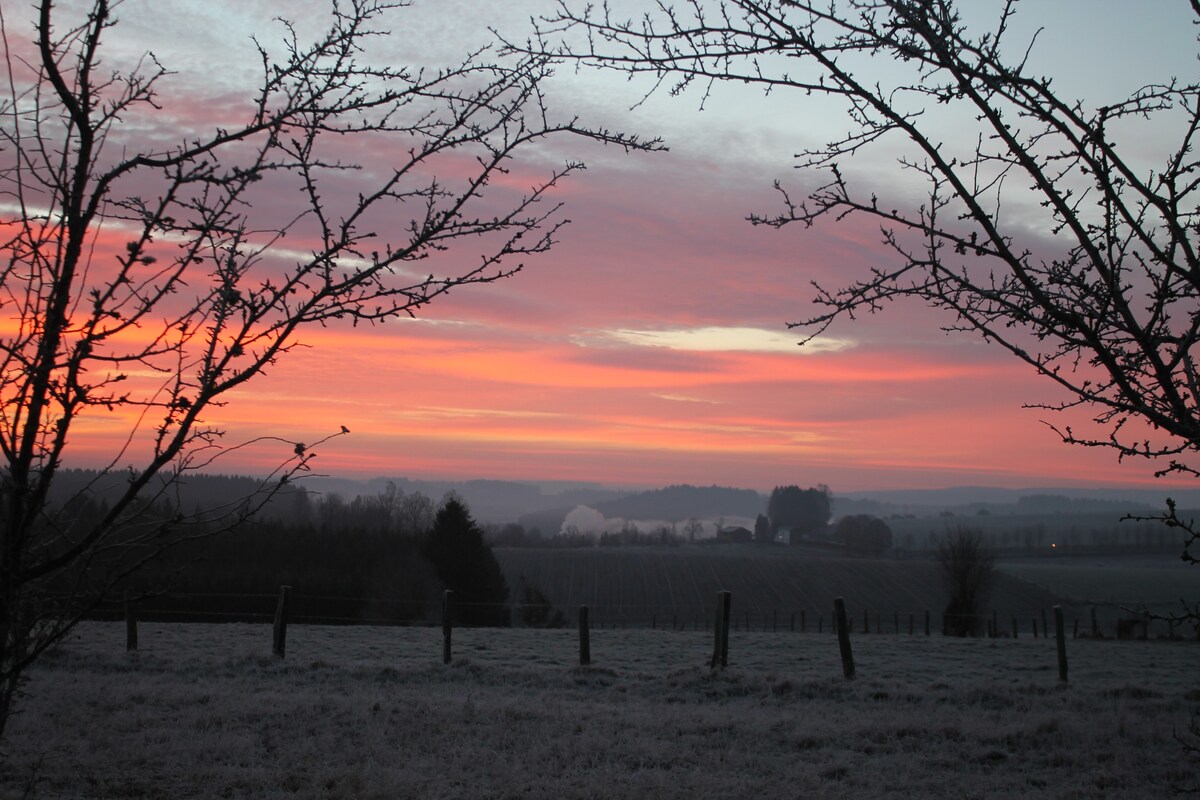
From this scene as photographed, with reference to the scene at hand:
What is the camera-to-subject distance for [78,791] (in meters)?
5.92

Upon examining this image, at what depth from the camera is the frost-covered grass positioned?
6469 mm

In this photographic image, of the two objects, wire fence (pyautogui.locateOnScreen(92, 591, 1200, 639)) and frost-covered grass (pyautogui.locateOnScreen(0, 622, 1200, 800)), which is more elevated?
frost-covered grass (pyautogui.locateOnScreen(0, 622, 1200, 800))

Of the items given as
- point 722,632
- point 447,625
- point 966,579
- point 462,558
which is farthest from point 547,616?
point 722,632

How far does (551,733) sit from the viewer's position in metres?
8.24

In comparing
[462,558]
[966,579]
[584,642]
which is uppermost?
[584,642]

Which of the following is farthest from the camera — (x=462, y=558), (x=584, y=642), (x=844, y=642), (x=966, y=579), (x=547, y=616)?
(x=462, y=558)

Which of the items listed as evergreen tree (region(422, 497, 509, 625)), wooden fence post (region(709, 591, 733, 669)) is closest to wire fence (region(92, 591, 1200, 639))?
evergreen tree (region(422, 497, 509, 625))

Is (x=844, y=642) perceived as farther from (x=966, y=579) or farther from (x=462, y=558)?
(x=462, y=558)

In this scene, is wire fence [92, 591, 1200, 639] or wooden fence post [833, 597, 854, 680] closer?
wooden fence post [833, 597, 854, 680]

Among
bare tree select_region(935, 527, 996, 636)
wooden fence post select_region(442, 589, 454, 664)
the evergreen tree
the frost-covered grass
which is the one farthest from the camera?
the evergreen tree

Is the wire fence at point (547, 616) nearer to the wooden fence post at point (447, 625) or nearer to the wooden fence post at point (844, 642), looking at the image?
the wooden fence post at point (447, 625)

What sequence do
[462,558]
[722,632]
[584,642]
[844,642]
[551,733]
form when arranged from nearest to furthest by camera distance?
1. [551,733]
2. [844,642]
3. [722,632]
4. [584,642]
5. [462,558]

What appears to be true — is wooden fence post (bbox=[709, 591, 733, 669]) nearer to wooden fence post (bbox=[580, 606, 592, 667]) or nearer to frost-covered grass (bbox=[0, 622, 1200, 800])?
frost-covered grass (bbox=[0, 622, 1200, 800])

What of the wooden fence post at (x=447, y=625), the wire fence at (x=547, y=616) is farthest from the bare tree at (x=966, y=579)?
the wooden fence post at (x=447, y=625)
